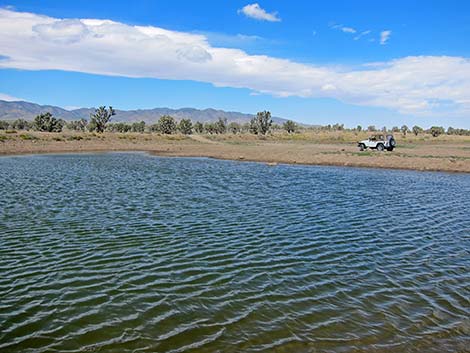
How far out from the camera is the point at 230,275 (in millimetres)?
9547

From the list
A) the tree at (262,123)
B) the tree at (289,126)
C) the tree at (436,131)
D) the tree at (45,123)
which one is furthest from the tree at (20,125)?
the tree at (436,131)

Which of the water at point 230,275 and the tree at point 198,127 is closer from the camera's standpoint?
the water at point 230,275

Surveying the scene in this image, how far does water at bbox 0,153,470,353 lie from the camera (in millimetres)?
6770

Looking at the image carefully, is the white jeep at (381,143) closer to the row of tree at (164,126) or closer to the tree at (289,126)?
the row of tree at (164,126)

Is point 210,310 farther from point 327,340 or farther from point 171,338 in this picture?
point 327,340

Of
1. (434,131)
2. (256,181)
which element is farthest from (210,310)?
(434,131)

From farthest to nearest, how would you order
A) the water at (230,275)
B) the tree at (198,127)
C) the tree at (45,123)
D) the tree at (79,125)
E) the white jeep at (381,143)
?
1. the tree at (198,127)
2. the tree at (79,125)
3. the tree at (45,123)
4. the white jeep at (381,143)
5. the water at (230,275)

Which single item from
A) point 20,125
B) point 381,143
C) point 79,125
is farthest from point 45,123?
point 381,143

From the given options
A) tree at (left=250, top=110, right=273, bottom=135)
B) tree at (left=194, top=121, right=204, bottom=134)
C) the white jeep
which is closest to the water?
the white jeep

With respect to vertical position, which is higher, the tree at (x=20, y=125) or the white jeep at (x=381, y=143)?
the tree at (x=20, y=125)

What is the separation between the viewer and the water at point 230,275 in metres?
6.77

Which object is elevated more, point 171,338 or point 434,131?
point 434,131

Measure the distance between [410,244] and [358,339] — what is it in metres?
6.78

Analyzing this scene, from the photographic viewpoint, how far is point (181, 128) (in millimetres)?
152875
